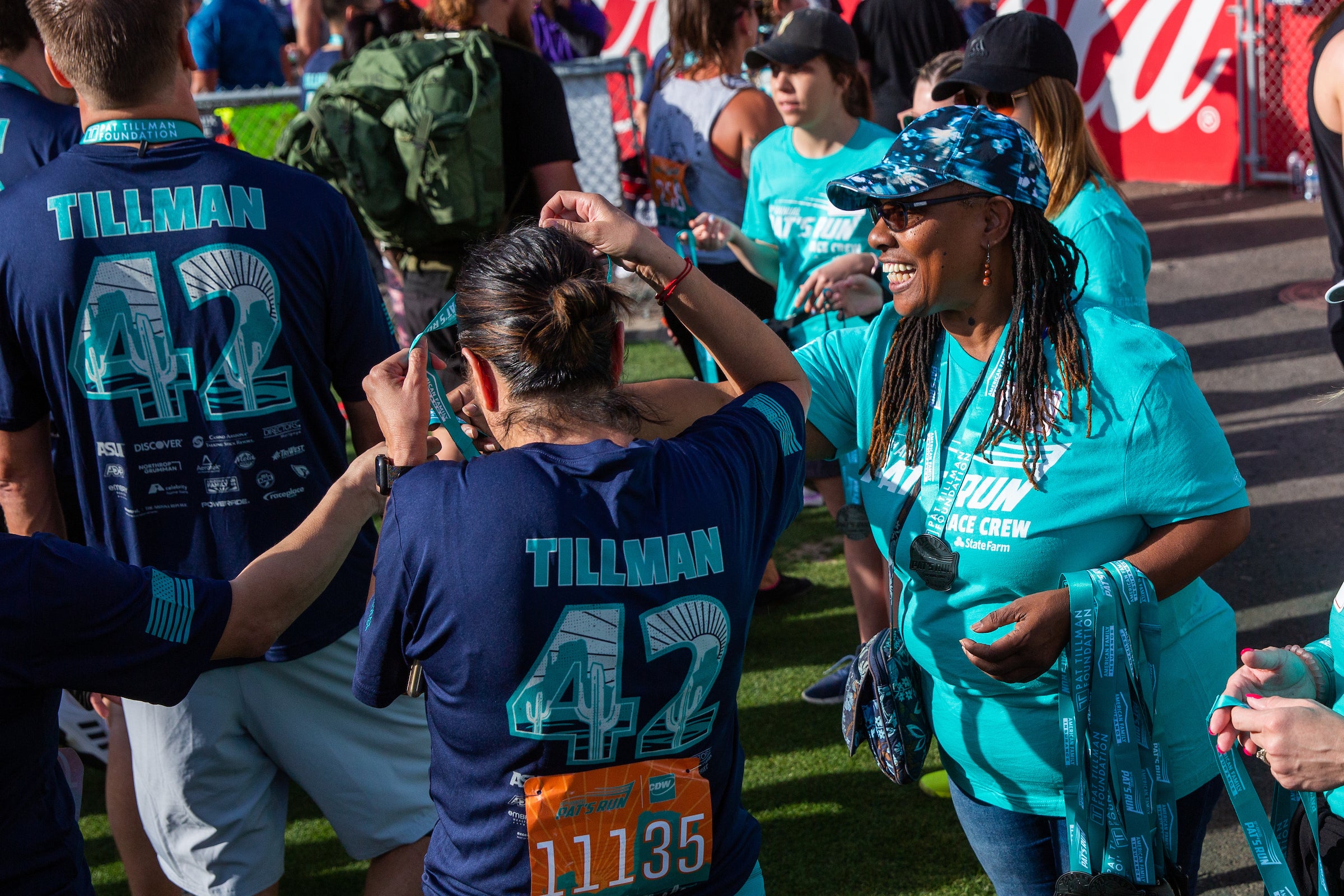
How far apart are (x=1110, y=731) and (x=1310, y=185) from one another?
9.94 m

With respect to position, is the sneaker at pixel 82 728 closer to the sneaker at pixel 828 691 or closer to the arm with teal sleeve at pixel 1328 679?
the sneaker at pixel 828 691

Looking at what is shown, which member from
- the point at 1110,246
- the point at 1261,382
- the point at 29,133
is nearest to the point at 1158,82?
the point at 1261,382

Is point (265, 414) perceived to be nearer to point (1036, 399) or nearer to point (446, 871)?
point (446, 871)

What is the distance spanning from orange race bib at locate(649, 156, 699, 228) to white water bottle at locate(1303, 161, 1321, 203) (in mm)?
7516

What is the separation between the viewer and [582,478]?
1707 mm

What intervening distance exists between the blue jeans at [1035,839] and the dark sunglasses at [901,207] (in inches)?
43.7

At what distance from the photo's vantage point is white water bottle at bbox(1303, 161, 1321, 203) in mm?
10289

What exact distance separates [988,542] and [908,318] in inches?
20.0

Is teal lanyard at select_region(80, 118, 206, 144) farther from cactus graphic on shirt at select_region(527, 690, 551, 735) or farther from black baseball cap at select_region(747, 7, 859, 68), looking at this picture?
black baseball cap at select_region(747, 7, 859, 68)

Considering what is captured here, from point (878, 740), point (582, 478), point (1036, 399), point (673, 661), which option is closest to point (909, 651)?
point (878, 740)

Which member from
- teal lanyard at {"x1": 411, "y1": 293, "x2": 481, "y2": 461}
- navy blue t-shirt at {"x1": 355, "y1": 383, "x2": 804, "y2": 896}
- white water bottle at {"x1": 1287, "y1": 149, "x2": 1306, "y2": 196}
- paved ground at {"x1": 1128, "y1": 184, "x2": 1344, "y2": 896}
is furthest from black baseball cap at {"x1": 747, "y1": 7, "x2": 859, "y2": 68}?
white water bottle at {"x1": 1287, "y1": 149, "x2": 1306, "y2": 196}

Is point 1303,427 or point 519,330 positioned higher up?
point 519,330

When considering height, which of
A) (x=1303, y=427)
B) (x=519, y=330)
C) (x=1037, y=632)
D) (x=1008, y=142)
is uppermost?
(x=1008, y=142)

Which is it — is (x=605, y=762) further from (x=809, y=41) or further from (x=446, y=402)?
(x=809, y=41)
